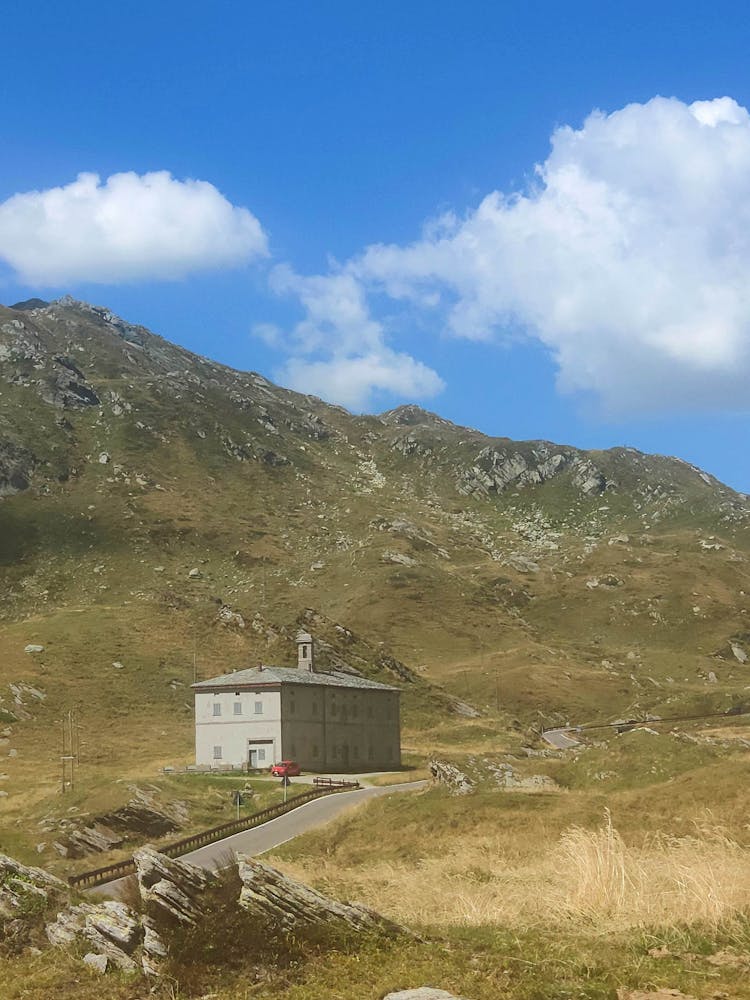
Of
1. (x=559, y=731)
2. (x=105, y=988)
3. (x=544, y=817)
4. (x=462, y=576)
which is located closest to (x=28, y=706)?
(x=559, y=731)

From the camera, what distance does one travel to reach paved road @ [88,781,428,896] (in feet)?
132

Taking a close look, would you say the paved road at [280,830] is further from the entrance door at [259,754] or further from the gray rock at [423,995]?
the gray rock at [423,995]

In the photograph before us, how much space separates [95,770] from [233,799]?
1676 centimetres

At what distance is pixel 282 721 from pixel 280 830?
35370mm

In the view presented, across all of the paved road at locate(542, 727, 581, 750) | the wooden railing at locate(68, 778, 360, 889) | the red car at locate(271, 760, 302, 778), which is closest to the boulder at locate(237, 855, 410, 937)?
the wooden railing at locate(68, 778, 360, 889)

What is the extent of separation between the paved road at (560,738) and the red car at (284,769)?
90.2 feet

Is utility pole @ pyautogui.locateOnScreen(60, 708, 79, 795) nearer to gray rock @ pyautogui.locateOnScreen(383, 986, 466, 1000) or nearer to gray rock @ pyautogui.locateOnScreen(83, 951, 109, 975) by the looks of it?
gray rock @ pyautogui.locateOnScreen(83, 951, 109, 975)

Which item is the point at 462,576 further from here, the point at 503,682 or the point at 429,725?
the point at 429,725

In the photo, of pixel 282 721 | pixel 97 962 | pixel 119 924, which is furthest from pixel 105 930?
pixel 282 721

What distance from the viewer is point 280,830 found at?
164 ft

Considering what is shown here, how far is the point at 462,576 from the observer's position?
635 feet

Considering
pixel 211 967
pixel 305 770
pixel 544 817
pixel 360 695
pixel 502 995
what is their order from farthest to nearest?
pixel 360 695
pixel 305 770
pixel 544 817
pixel 211 967
pixel 502 995

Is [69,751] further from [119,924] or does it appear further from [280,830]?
[119,924]

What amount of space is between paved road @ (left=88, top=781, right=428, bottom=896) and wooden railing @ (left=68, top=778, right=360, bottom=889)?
0.42 metres
